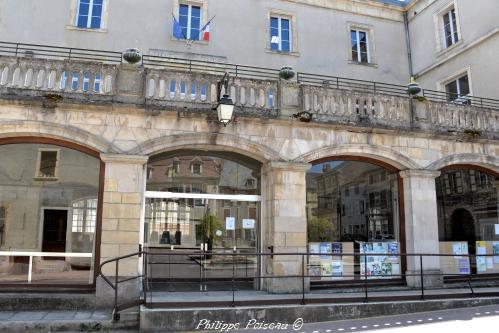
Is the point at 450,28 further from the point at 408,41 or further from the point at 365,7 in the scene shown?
the point at 365,7

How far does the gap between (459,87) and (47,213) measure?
1392 cm

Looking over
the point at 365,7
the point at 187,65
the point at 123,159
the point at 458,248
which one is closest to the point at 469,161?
the point at 458,248

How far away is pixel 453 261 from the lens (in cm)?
1135

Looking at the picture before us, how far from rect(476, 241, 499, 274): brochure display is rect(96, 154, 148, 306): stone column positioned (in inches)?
356

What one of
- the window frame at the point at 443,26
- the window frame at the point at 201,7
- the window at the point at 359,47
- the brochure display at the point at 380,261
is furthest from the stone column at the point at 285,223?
the window frame at the point at 443,26

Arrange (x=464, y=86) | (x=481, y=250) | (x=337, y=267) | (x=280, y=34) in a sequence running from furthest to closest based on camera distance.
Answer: (x=280, y=34), (x=464, y=86), (x=481, y=250), (x=337, y=267)

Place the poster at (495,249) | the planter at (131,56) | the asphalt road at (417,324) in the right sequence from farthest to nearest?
the poster at (495,249) < the planter at (131,56) < the asphalt road at (417,324)

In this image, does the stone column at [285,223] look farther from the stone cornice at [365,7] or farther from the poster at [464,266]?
the stone cornice at [365,7]

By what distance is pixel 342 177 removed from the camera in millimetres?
11016

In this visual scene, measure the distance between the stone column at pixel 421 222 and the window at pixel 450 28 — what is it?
7.38 m

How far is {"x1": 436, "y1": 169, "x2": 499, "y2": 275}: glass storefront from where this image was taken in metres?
11.6

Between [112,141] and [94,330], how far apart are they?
3.68m

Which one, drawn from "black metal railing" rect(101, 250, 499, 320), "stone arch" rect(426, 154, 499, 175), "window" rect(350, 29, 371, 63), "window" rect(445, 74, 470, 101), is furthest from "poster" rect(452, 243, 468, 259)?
"window" rect(350, 29, 371, 63)

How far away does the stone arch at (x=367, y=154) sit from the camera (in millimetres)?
10086
